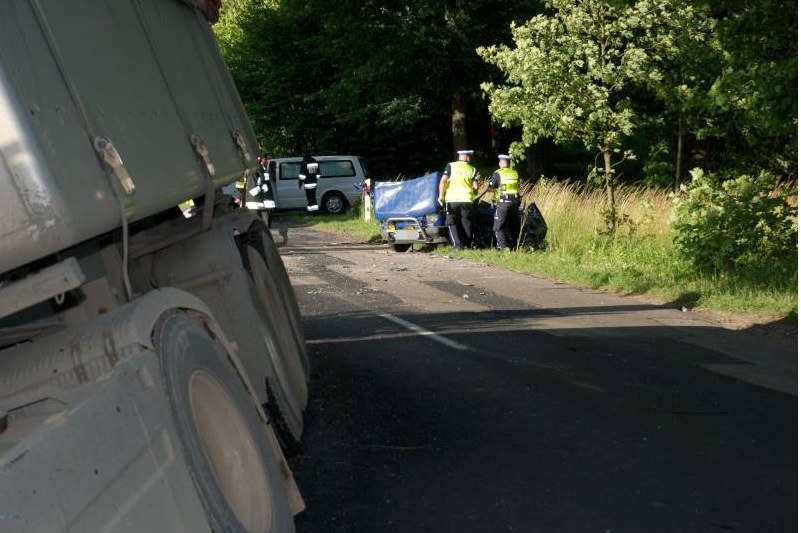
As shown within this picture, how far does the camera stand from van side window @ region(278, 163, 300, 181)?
4238 cm

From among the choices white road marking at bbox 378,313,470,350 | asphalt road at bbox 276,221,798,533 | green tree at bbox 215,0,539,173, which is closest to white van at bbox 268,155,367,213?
green tree at bbox 215,0,539,173

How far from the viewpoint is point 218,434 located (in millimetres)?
4414

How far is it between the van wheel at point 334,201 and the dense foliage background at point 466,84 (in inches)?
144

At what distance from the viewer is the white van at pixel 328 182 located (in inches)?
1647

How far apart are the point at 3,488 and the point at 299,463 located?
4124 mm

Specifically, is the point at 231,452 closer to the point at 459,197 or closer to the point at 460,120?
the point at 459,197

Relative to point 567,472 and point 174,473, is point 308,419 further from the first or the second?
point 174,473

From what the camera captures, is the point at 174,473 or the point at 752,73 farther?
the point at 752,73

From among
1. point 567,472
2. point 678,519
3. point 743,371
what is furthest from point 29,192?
point 743,371

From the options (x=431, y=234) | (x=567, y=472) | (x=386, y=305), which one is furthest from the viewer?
(x=431, y=234)

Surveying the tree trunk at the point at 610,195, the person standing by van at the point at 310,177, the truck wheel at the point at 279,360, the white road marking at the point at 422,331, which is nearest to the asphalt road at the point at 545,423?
the white road marking at the point at 422,331

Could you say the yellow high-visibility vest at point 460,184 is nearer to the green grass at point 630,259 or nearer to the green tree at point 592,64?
the green grass at point 630,259

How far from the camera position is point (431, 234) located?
23641 millimetres

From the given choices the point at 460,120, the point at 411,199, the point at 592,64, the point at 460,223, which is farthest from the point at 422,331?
the point at 460,120
